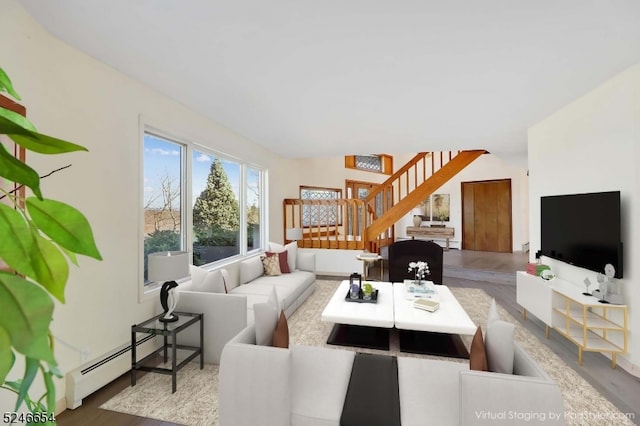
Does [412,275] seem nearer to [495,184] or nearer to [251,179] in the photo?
[251,179]

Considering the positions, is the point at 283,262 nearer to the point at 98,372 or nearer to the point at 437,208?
the point at 98,372

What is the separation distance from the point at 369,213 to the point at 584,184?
13.8 ft

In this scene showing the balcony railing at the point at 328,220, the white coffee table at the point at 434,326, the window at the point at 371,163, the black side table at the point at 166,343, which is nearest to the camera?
the black side table at the point at 166,343

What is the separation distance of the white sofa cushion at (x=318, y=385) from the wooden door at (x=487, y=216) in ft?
25.0

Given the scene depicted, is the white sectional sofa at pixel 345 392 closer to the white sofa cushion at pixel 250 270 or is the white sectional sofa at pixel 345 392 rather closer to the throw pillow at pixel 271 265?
the white sofa cushion at pixel 250 270

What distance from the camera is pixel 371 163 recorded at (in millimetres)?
9914

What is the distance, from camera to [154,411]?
2.08 m

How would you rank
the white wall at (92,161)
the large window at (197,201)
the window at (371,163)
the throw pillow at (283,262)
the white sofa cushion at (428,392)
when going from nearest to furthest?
the white sofa cushion at (428,392)
the white wall at (92,161)
the large window at (197,201)
the throw pillow at (283,262)
the window at (371,163)

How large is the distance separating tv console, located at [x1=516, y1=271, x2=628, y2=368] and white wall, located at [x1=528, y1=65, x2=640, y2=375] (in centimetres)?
11

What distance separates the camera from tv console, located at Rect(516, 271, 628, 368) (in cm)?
257

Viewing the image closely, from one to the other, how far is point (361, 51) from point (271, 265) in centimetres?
330

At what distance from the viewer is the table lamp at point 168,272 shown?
2348 mm

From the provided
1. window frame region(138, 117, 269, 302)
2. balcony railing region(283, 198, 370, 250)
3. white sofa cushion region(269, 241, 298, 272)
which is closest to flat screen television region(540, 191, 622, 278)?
balcony railing region(283, 198, 370, 250)

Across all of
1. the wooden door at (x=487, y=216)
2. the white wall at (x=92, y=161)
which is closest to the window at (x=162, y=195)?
the white wall at (x=92, y=161)
